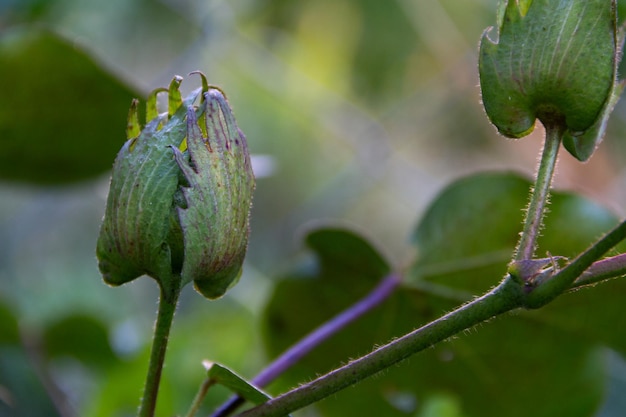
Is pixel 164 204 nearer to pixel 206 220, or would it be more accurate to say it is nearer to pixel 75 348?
pixel 206 220

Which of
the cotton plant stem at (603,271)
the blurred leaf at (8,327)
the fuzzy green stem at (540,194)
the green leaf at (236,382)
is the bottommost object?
the green leaf at (236,382)

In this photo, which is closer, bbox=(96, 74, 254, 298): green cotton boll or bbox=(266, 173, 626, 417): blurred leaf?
bbox=(96, 74, 254, 298): green cotton boll

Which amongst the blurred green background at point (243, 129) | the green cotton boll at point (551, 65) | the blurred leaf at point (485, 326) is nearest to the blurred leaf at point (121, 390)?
the blurred green background at point (243, 129)

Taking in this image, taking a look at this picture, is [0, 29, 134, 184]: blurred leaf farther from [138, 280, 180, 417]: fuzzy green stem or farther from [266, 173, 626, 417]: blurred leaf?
[138, 280, 180, 417]: fuzzy green stem

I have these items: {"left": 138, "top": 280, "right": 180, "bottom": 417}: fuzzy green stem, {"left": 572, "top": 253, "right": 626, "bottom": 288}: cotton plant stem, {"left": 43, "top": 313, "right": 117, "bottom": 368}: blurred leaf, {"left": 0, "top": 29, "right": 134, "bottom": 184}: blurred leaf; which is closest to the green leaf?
{"left": 138, "top": 280, "right": 180, "bottom": 417}: fuzzy green stem

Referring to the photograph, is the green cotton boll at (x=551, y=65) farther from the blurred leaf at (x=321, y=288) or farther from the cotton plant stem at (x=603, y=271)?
the blurred leaf at (x=321, y=288)

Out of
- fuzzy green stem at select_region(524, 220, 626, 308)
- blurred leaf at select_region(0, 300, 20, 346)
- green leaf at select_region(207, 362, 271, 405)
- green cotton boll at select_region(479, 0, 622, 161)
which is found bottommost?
green leaf at select_region(207, 362, 271, 405)
